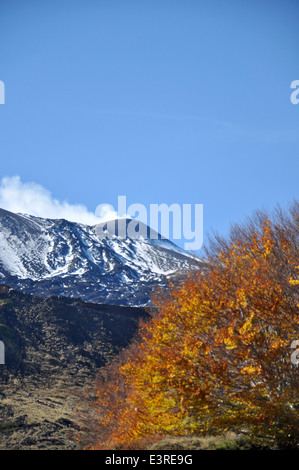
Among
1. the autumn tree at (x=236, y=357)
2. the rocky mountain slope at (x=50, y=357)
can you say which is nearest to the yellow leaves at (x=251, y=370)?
the autumn tree at (x=236, y=357)

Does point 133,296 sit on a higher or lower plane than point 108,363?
higher

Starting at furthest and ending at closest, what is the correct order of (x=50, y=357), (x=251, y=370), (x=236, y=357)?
1. (x=50, y=357)
2. (x=236, y=357)
3. (x=251, y=370)

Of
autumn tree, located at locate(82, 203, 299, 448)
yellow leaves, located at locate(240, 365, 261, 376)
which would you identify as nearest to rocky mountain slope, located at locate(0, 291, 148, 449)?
autumn tree, located at locate(82, 203, 299, 448)

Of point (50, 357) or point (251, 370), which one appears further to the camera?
point (50, 357)

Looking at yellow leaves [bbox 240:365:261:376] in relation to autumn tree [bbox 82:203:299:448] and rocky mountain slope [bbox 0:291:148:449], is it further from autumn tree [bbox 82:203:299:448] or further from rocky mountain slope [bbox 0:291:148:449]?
rocky mountain slope [bbox 0:291:148:449]

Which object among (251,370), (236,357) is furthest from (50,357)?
(251,370)

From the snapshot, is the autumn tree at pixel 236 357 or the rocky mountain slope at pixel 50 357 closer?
the autumn tree at pixel 236 357

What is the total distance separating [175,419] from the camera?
19.3m

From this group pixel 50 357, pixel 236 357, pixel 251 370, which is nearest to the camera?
pixel 251 370

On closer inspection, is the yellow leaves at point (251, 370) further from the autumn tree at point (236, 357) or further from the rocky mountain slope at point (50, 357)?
the rocky mountain slope at point (50, 357)

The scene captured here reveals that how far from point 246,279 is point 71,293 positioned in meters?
164

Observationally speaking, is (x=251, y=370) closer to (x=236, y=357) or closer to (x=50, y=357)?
(x=236, y=357)
